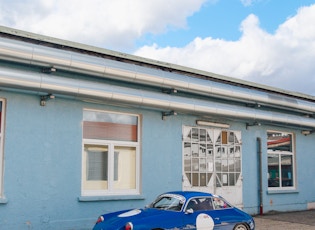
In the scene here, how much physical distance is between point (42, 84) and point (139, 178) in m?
4.06

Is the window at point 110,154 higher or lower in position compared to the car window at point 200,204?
higher

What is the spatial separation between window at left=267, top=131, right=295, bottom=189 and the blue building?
8cm

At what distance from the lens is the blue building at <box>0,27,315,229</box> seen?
9844mm

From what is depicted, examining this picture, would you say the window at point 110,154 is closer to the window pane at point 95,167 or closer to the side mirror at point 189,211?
the window pane at point 95,167

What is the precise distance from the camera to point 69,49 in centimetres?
1094

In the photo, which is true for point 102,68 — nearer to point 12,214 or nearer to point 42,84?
point 42,84

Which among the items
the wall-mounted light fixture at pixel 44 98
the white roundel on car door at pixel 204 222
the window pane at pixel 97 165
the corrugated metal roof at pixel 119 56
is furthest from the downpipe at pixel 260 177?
the wall-mounted light fixture at pixel 44 98

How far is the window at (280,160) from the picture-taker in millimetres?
16469

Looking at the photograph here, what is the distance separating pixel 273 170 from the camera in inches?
651

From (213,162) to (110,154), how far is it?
13.1ft

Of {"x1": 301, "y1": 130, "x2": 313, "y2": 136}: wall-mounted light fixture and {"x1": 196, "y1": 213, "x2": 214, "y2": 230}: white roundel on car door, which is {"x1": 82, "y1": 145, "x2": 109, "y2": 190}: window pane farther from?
{"x1": 301, "y1": 130, "x2": 313, "y2": 136}: wall-mounted light fixture

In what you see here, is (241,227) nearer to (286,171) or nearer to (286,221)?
(286,221)

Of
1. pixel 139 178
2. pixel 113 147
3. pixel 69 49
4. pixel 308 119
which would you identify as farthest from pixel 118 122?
pixel 308 119

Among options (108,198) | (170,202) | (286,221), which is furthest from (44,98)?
(286,221)
